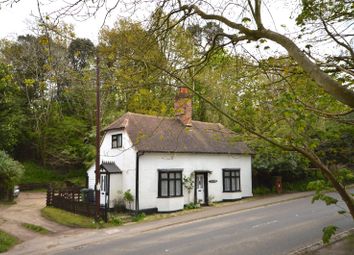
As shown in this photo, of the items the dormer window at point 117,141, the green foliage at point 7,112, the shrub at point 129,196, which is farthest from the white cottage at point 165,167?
the green foliage at point 7,112

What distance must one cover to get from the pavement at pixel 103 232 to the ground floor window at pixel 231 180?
6.91 ft

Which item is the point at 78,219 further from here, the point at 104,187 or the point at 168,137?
the point at 168,137

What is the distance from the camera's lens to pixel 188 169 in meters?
25.4

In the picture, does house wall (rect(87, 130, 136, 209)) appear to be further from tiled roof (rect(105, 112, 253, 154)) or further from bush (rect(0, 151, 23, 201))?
bush (rect(0, 151, 23, 201))

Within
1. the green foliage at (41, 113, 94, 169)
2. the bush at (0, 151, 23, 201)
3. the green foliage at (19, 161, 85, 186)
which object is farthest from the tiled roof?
the green foliage at (41, 113, 94, 169)

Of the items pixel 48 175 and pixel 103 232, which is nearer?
pixel 103 232

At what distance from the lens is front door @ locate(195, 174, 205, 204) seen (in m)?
25.9

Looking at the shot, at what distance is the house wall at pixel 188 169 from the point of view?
23297 millimetres

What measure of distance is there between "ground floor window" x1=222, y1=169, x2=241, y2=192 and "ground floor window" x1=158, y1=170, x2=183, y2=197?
15.1 ft

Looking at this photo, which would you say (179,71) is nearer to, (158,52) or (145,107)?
(158,52)

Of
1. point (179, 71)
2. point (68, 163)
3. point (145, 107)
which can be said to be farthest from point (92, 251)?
point (68, 163)

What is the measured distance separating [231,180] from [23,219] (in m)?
14.7

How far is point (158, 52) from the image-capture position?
6727 millimetres

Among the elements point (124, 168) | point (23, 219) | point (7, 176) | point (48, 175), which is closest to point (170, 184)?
point (124, 168)
